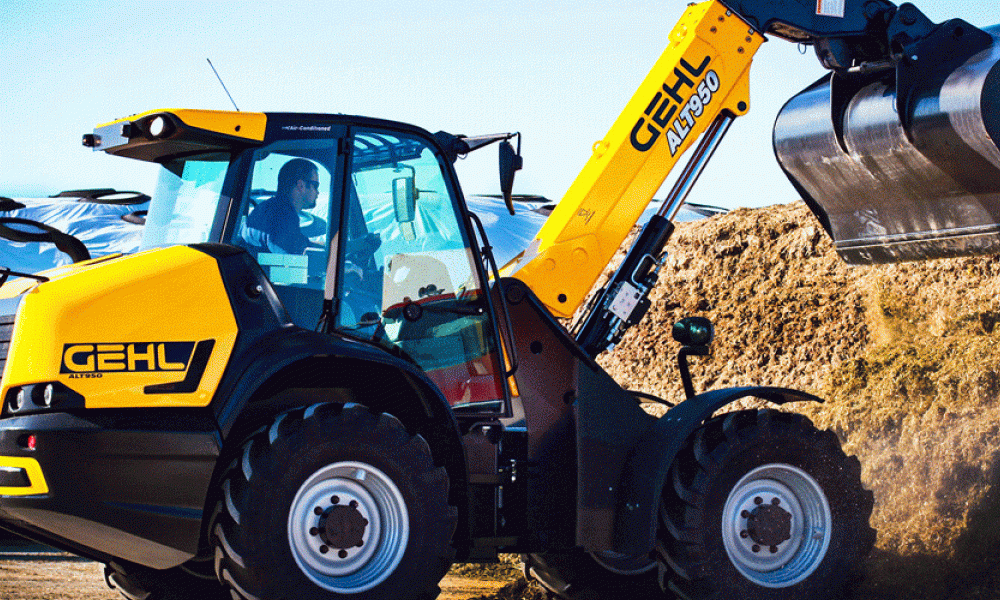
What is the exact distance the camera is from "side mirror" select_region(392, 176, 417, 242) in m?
4.82

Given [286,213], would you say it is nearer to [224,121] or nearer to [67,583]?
[224,121]

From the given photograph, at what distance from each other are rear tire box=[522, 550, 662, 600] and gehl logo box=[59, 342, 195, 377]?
2.72m

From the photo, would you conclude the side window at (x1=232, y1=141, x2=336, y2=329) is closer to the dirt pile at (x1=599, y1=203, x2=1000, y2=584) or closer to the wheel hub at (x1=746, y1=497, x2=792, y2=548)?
the wheel hub at (x1=746, y1=497, x2=792, y2=548)

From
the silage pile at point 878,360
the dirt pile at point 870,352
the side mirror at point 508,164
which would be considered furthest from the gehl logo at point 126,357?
the dirt pile at point 870,352

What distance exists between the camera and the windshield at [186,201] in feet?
14.9

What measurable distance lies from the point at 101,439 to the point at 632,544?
2.41 m

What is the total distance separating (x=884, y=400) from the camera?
24.4 feet

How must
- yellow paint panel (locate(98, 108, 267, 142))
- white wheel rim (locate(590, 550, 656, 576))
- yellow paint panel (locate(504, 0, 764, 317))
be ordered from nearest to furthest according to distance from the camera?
yellow paint panel (locate(98, 108, 267, 142)) → yellow paint panel (locate(504, 0, 764, 317)) → white wheel rim (locate(590, 550, 656, 576))

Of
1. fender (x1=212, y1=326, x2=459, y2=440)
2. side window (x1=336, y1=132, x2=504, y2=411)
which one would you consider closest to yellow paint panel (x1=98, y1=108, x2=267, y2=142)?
side window (x1=336, y1=132, x2=504, y2=411)

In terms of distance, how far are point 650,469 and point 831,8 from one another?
9.19 ft

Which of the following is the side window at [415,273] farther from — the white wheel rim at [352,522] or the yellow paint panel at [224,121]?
the white wheel rim at [352,522]

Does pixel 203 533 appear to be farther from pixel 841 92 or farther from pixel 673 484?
pixel 841 92

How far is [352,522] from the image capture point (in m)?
4.16

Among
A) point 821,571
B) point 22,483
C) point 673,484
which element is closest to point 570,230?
point 673,484
